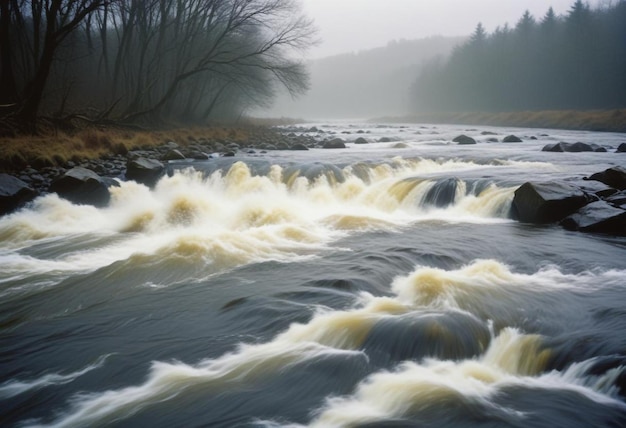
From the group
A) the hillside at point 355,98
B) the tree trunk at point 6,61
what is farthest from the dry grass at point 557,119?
the hillside at point 355,98

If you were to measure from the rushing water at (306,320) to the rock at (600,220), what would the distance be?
0.32 m

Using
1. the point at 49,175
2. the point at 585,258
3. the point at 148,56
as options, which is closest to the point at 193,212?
the point at 49,175

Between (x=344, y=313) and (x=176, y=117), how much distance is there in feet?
99.8

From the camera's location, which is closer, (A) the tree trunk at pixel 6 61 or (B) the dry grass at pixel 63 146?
(B) the dry grass at pixel 63 146

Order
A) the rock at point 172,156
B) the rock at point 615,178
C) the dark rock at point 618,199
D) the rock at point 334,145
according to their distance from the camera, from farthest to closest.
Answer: the rock at point 334,145 < the rock at point 172,156 < the rock at point 615,178 < the dark rock at point 618,199

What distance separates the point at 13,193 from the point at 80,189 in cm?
143

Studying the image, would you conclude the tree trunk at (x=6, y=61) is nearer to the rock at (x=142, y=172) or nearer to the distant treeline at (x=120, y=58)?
the distant treeline at (x=120, y=58)

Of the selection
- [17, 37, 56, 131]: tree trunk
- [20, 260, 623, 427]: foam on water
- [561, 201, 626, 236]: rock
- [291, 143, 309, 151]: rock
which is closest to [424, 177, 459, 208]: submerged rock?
[561, 201, 626, 236]: rock

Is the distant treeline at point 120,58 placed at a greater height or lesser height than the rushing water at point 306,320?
greater

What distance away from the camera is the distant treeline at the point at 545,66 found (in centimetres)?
5194

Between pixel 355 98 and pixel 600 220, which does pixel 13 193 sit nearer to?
pixel 600 220

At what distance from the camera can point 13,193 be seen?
10242 millimetres

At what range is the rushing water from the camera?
11.7ft

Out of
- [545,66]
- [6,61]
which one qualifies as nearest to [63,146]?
[6,61]
